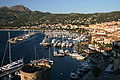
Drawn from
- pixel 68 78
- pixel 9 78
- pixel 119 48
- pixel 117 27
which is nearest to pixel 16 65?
pixel 9 78

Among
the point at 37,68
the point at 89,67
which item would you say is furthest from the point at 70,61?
the point at 37,68

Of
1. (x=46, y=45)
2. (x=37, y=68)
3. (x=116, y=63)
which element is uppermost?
(x=37, y=68)

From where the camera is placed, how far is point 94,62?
2378 cm

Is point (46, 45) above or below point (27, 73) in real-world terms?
below

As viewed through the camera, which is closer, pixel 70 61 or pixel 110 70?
pixel 110 70

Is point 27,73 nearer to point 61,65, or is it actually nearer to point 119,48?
point 61,65

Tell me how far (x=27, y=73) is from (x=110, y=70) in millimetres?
11101

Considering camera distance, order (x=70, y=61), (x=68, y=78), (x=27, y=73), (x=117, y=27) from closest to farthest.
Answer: (x=27, y=73) → (x=68, y=78) → (x=70, y=61) → (x=117, y=27)

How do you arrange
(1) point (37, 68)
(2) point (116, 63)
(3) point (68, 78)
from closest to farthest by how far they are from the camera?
(1) point (37, 68), (2) point (116, 63), (3) point (68, 78)

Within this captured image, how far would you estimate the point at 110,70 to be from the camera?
17.7 m

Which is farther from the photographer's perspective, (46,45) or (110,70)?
(46,45)

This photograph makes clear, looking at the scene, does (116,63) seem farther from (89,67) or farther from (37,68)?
(37,68)

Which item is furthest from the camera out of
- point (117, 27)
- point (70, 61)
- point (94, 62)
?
point (117, 27)

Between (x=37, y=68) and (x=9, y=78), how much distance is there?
32.9 ft
